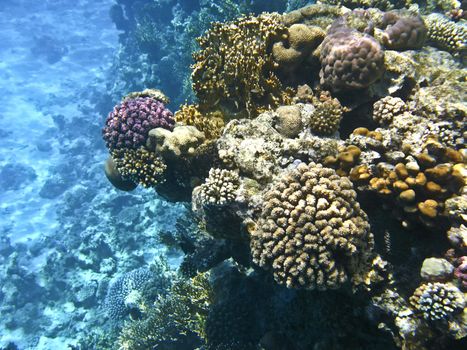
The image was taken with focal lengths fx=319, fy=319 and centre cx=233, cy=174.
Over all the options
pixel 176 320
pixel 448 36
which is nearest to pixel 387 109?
pixel 448 36

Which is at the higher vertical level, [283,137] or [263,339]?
[283,137]

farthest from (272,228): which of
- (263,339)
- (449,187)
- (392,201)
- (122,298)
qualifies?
(122,298)

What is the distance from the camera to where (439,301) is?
12.7 ft

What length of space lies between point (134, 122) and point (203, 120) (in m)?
1.51

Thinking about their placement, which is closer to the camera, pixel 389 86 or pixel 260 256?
pixel 260 256

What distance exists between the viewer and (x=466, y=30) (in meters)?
7.76

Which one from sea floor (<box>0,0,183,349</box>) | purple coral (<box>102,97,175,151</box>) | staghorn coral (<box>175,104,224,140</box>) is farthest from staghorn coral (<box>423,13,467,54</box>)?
sea floor (<box>0,0,183,349</box>)

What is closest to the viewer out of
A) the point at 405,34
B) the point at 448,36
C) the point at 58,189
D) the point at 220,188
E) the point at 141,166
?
the point at 220,188

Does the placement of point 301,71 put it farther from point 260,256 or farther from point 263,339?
point 263,339

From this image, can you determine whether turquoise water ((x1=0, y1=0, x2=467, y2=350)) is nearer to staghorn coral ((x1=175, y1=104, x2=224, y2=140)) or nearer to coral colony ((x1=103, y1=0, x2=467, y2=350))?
coral colony ((x1=103, y1=0, x2=467, y2=350))

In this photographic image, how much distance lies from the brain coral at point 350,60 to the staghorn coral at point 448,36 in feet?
11.1

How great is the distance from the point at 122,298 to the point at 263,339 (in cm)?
885

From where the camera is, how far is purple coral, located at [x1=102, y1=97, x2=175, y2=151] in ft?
21.8

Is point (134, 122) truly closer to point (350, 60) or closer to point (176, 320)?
point (350, 60)
